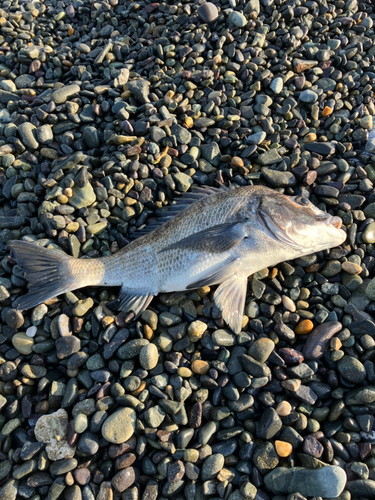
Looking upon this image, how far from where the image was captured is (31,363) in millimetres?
3771

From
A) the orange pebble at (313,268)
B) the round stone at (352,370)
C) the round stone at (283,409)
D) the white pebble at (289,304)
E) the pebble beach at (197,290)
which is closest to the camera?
the pebble beach at (197,290)

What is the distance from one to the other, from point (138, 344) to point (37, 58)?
5.92m

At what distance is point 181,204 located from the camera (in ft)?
15.1

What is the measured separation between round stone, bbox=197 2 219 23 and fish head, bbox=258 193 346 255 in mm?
3948

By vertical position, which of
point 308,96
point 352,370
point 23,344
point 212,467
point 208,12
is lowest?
point 23,344

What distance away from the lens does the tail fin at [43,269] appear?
4000mm

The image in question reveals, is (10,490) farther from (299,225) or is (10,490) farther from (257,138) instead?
(257,138)

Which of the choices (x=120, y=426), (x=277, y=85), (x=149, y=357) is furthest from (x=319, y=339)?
(x=277, y=85)

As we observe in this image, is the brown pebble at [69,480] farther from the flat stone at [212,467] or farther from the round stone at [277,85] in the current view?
the round stone at [277,85]

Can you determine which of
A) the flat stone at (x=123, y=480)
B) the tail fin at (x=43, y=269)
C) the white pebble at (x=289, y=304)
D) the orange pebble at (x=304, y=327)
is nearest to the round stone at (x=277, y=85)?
the white pebble at (x=289, y=304)

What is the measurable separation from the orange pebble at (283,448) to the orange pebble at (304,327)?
1145 millimetres

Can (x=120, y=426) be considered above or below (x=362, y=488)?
below

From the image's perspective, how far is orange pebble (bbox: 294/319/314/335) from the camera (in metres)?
3.82

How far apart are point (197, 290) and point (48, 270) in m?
1.77
